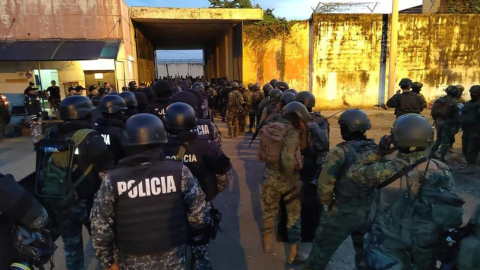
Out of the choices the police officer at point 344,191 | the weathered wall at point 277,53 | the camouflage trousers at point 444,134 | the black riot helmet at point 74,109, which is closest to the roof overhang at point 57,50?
the weathered wall at point 277,53

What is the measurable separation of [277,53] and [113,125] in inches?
491

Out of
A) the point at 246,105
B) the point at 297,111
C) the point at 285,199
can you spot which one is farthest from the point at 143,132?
the point at 246,105

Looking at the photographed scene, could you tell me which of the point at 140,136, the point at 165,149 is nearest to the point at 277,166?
the point at 165,149

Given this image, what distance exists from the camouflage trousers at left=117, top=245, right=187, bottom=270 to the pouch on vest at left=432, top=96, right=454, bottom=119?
669cm

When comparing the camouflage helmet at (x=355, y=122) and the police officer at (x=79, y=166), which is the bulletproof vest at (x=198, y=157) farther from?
the camouflage helmet at (x=355, y=122)

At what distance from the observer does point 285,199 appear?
3.66 metres

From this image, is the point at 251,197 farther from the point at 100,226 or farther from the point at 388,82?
the point at 388,82

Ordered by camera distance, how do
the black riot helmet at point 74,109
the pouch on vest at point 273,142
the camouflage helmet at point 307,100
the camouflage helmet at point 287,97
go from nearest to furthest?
the black riot helmet at point 74,109 < the pouch on vest at point 273,142 < the camouflage helmet at point 307,100 < the camouflage helmet at point 287,97

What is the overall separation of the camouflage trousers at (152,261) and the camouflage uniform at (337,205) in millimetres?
1351

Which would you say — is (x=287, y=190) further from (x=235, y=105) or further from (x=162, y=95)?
(x=235, y=105)

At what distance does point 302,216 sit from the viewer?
12.3 feet

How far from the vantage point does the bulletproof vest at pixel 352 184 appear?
2.75m

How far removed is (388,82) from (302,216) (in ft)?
42.9

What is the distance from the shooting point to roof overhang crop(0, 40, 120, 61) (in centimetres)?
1101
